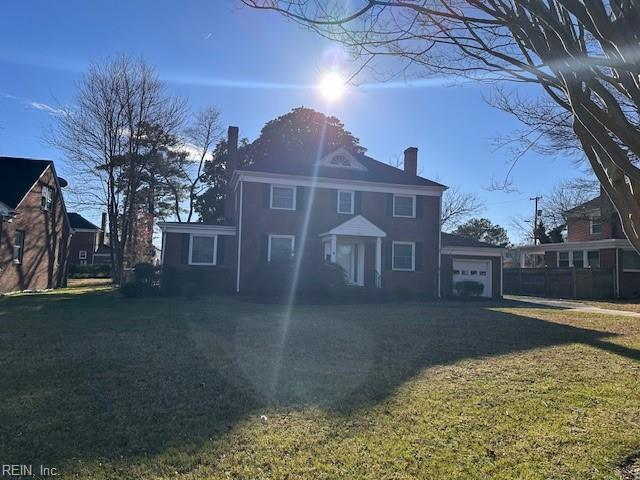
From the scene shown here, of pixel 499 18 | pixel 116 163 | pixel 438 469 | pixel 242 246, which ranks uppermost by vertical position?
pixel 116 163

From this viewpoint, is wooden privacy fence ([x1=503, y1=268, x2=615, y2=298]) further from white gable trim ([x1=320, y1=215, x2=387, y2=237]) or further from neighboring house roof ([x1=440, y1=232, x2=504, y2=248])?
white gable trim ([x1=320, y1=215, x2=387, y2=237])

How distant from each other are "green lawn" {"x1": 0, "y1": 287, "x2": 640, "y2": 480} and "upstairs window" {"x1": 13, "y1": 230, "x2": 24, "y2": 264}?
12.0 meters

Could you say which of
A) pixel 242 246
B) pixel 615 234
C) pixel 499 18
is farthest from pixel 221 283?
pixel 615 234

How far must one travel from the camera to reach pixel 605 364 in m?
7.26

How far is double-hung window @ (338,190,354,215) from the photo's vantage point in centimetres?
2206

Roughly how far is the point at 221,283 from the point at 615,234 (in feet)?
81.0

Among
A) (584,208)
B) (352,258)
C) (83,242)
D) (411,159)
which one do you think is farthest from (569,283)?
(83,242)

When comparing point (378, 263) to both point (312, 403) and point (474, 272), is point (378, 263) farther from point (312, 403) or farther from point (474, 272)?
point (312, 403)

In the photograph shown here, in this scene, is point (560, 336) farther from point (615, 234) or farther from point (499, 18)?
point (615, 234)

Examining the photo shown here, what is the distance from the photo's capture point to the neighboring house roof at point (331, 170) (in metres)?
21.6

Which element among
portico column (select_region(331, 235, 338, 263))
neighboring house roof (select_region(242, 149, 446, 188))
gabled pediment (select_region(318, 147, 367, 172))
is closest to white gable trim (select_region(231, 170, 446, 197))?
neighboring house roof (select_region(242, 149, 446, 188))

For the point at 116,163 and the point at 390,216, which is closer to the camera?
the point at 390,216

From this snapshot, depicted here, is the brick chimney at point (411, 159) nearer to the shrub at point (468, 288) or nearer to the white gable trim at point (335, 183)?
the white gable trim at point (335, 183)

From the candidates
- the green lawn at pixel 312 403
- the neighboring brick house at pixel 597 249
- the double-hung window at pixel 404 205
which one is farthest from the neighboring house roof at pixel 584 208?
the green lawn at pixel 312 403
